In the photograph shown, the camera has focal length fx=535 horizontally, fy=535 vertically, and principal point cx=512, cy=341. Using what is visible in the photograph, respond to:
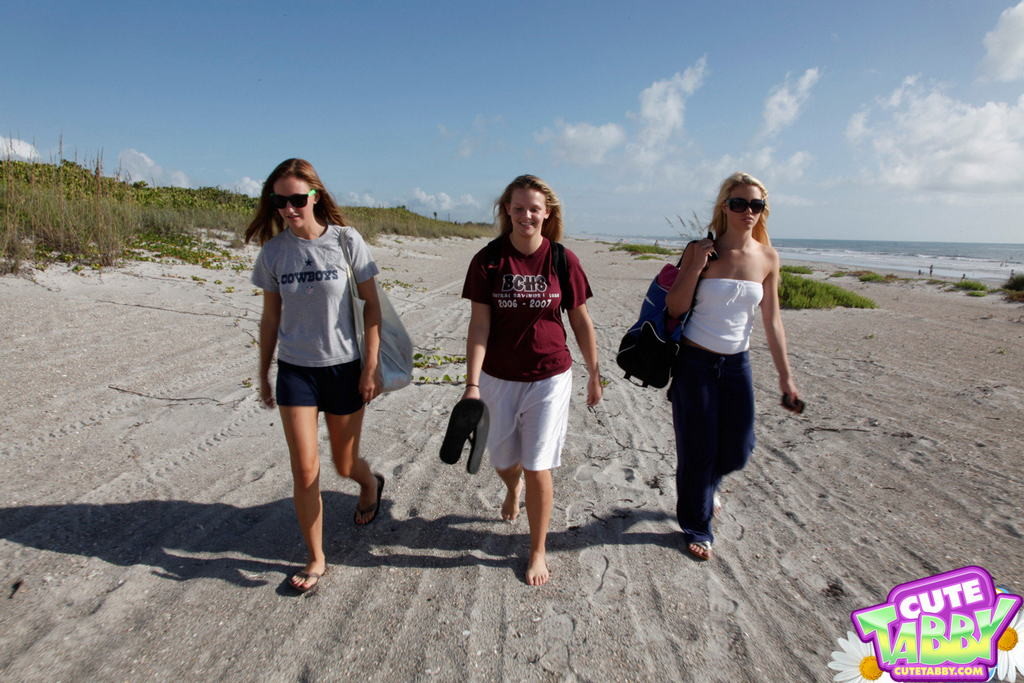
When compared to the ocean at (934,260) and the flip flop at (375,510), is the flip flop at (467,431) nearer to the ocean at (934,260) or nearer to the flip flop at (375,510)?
the flip flop at (375,510)

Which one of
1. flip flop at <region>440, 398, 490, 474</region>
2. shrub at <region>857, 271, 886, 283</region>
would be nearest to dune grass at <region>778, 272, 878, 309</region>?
shrub at <region>857, 271, 886, 283</region>

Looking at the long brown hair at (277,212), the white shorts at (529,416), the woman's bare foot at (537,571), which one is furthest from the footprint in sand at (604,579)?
the long brown hair at (277,212)

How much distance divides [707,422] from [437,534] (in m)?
1.63

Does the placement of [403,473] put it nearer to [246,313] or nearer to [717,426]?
[717,426]

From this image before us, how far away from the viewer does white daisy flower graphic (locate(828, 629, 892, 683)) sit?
2.21 metres

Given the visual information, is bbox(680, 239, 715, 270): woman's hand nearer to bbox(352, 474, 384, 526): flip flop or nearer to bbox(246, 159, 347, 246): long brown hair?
bbox(246, 159, 347, 246): long brown hair

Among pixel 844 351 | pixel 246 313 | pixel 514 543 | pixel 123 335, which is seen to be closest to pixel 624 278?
pixel 844 351

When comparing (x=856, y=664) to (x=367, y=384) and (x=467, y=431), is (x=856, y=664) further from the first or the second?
(x=367, y=384)

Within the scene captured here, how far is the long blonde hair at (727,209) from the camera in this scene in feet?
8.87

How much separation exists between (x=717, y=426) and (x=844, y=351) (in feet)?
21.1

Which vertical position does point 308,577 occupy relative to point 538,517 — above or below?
below

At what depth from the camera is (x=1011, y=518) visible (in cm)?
329

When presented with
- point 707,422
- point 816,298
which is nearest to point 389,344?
point 707,422

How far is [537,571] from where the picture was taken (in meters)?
2.68
